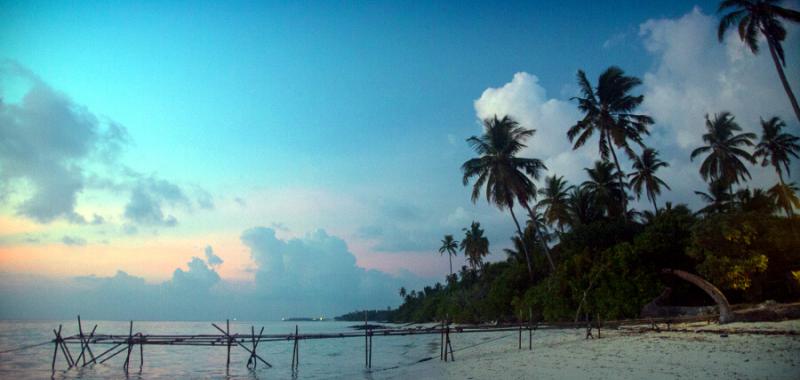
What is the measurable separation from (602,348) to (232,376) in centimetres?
1411

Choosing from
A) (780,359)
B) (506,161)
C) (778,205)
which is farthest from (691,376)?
(778,205)

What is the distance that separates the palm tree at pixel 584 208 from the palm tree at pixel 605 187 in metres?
0.42

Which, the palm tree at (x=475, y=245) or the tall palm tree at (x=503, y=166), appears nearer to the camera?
the tall palm tree at (x=503, y=166)

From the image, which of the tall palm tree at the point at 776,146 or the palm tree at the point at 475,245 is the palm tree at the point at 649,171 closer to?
the tall palm tree at the point at 776,146

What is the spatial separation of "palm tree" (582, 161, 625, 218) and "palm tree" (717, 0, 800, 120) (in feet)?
49.2

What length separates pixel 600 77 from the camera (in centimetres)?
2895

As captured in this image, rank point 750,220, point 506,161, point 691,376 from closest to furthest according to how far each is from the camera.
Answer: point 691,376, point 750,220, point 506,161

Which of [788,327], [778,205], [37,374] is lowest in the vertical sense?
[37,374]

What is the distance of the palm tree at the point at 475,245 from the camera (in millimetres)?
53594

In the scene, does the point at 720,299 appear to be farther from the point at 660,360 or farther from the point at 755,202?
the point at 755,202

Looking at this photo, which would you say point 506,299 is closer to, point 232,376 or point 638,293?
point 638,293

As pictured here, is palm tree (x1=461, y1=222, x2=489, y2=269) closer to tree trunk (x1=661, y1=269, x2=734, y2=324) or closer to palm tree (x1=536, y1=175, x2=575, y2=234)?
palm tree (x1=536, y1=175, x2=575, y2=234)

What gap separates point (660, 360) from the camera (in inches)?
457

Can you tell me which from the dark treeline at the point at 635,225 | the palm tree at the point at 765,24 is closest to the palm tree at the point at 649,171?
the dark treeline at the point at 635,225
